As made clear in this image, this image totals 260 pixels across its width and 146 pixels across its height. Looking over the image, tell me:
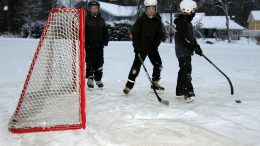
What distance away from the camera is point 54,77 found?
14.3 feet

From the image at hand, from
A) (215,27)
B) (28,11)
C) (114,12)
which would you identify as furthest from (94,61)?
(215,27)

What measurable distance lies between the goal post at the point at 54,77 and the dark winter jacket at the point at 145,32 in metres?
1.19

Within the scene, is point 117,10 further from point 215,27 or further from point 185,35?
point 185,35

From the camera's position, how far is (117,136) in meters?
3.21

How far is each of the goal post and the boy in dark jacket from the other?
1.06 m

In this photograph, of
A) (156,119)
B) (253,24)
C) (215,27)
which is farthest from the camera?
(253,24)

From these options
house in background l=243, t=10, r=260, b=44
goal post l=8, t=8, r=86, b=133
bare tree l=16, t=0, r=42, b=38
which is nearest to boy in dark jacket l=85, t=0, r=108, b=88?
goal post l=8, t=8, r=86, b=133

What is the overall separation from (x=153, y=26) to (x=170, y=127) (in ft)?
6.70

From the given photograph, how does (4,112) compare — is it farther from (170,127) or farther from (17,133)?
(170,127)

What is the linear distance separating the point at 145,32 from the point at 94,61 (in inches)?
38.6

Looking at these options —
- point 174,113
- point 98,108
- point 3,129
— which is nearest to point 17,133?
point 3,129

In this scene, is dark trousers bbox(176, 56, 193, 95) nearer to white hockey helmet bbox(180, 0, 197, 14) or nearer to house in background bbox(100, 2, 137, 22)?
white hockey helmet bbox(180, 0, 197, 14)

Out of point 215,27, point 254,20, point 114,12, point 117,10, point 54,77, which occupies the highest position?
point 117,10

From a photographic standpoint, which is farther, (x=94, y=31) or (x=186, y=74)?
(x=94, y=31)
